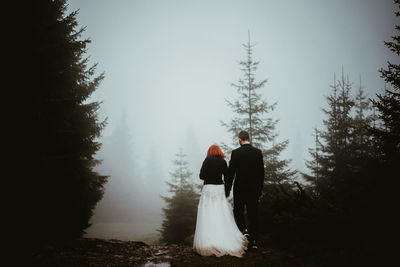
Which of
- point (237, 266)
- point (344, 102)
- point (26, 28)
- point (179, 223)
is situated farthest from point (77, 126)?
point (344, 102)

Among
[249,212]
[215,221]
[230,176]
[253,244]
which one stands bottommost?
[253,244]

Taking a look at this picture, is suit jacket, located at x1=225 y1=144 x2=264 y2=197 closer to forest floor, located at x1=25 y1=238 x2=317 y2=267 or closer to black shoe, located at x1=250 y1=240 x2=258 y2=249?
black shoe, located at x1=250 y1=240 x2=258 y2=249

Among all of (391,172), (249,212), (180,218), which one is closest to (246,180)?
(249,212)

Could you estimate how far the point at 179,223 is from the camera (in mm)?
17578

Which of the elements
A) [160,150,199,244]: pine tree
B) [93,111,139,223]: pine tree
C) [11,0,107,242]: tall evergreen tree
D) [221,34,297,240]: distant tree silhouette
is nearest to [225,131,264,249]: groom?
[11,0,107,242]: tall evergreen tree

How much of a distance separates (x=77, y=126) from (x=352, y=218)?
389 inches

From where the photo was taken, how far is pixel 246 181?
22.0 feet

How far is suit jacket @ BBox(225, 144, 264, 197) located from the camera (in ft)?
22.0

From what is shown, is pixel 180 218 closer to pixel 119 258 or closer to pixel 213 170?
pixel 119 258

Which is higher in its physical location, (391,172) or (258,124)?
(258,124)

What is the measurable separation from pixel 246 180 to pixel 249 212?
101 cm

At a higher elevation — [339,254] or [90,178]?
[90,178]

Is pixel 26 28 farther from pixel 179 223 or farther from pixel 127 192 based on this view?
pixel 127 192

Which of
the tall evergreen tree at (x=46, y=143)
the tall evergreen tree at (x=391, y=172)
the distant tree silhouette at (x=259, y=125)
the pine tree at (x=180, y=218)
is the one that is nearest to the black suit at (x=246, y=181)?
the tall evergreen tree at (x=391, y=172)
